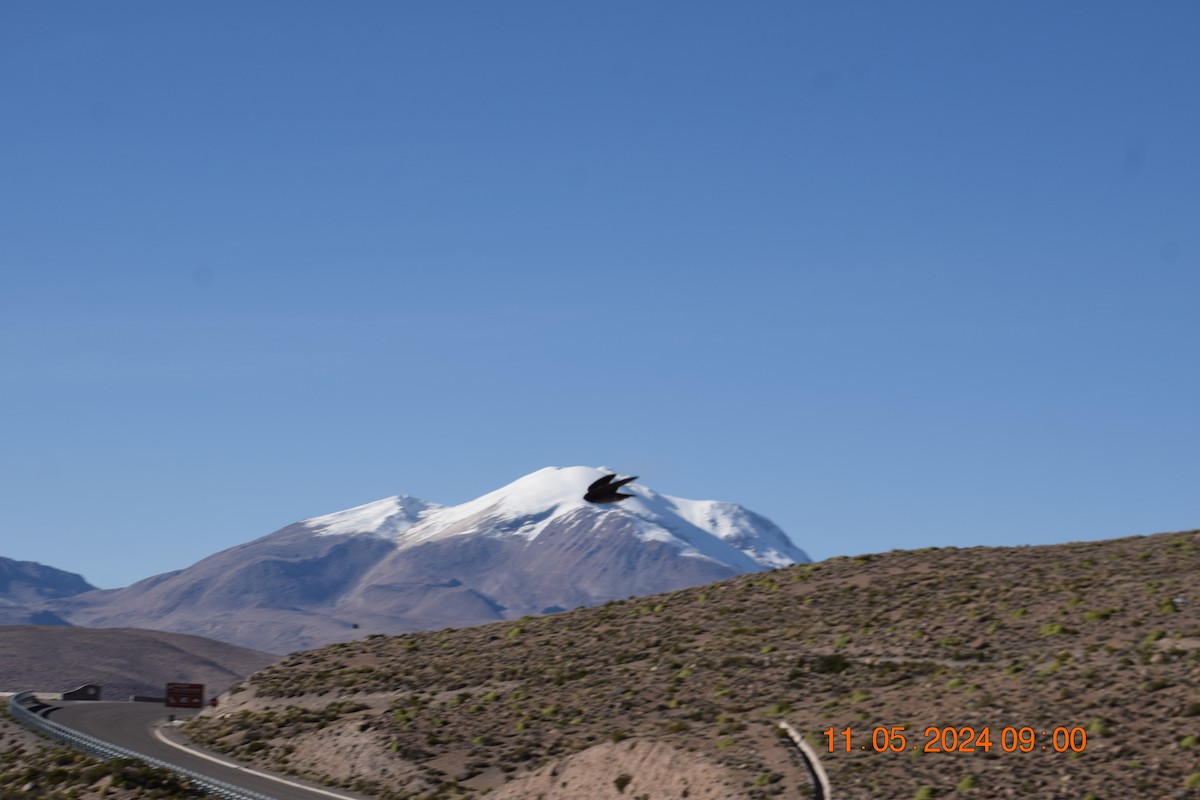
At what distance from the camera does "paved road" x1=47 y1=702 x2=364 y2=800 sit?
49969 mm

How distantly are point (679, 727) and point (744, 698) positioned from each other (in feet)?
17.9

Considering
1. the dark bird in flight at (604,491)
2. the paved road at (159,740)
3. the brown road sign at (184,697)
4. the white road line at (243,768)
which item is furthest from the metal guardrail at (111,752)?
the dark bird in flight at (604,491)

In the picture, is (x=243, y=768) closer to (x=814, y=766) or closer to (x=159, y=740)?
(x=159, y=740)

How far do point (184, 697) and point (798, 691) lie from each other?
41605 mm

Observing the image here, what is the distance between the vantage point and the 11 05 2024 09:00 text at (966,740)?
40281 millimetres

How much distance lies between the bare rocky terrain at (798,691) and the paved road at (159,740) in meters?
1.55

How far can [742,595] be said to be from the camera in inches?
2963

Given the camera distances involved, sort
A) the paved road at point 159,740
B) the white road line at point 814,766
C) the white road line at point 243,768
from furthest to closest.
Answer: the paved road at point 159,740, the white road line at point 243,768, the white road line at point 814,766

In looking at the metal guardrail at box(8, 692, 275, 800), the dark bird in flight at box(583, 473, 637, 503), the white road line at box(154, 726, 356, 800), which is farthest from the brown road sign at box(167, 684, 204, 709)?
the dark bird in flight at box(583, 473, 637, 503)

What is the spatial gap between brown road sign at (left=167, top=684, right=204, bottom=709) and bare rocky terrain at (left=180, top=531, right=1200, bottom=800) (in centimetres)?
663

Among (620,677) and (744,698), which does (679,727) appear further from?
(620,677)

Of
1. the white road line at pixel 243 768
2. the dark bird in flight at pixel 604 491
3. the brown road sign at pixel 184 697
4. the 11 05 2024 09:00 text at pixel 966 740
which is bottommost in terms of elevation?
the white road line at pixel 243 768

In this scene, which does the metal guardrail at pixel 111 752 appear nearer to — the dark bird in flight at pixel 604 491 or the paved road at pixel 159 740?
the paved road at pixel 159 740

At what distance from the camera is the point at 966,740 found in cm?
4156
